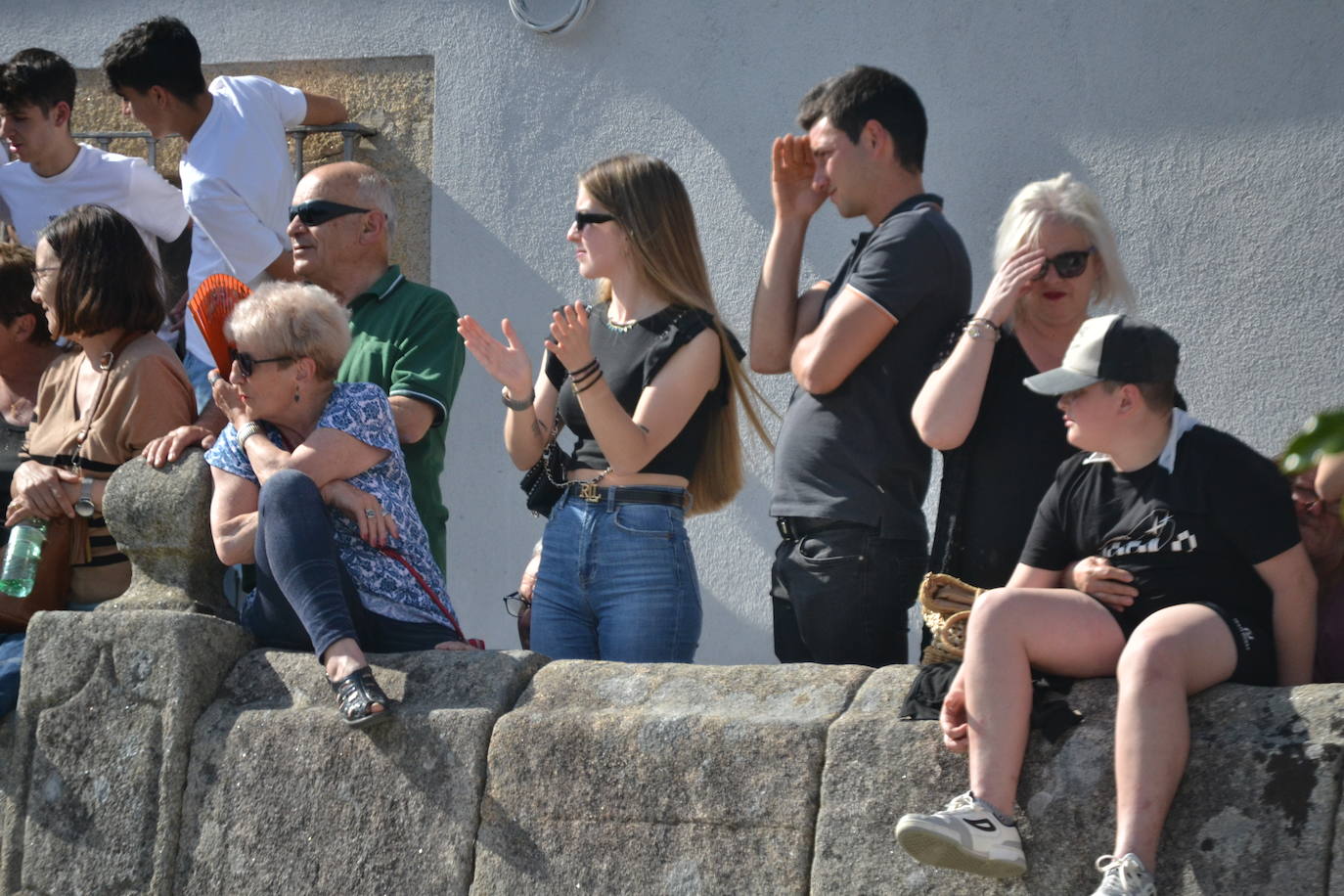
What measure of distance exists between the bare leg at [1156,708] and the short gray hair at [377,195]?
2.45m

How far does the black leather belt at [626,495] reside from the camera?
385 cm

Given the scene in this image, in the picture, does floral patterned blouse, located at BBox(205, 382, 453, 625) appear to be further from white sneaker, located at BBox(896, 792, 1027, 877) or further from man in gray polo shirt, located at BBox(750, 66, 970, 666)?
white sneaker, located at BBox(896, 792, 1027, 877)

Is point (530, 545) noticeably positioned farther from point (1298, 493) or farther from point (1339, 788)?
point (1339, 788)

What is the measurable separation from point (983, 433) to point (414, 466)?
1494 millimetres

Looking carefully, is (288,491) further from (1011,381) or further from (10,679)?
(1011,381)

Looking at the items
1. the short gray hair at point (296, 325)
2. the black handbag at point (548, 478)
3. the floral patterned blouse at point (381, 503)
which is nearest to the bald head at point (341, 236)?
the short gray hair at point (296, 325)

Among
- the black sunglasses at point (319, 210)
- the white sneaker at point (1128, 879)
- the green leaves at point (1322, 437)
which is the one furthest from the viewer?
the black sunglasses at point (319, 210)

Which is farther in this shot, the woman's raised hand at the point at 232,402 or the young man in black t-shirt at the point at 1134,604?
the woman's raised hand at the point at 232,402

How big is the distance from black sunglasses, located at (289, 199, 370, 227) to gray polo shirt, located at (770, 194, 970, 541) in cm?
144

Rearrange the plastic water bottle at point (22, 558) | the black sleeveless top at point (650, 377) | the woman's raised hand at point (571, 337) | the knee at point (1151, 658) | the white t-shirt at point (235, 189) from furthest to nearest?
the white t-shirt at point (235, 189)
the plastic water bottle at point (22, 558)
the black sleeveless top at point (650, 377)
the woman's raised hand at point (571, 337)
the knee at point (1151, 658)

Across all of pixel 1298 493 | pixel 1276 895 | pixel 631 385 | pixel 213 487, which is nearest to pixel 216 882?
pixel 213 487

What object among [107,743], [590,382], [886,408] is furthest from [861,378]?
[107,743]

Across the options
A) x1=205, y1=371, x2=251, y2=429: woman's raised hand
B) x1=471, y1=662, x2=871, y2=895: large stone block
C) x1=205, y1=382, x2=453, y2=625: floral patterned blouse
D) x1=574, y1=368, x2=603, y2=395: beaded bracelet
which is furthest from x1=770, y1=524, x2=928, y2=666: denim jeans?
x1=205, y1=371, x2=251, y2=429: woman's raised hand

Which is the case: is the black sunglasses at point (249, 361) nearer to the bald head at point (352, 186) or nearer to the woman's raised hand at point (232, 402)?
the woman's raised hand at point (232, 402)
